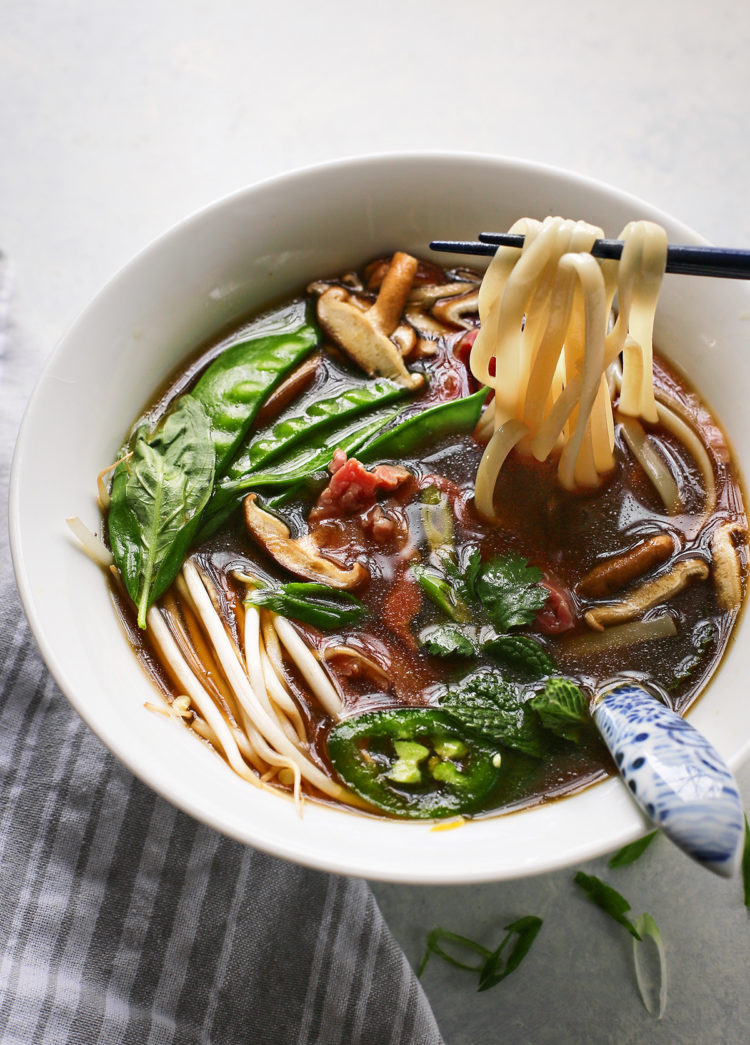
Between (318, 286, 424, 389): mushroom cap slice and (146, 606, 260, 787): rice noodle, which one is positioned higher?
(318, 286, 424, 389): mushroom cap slice

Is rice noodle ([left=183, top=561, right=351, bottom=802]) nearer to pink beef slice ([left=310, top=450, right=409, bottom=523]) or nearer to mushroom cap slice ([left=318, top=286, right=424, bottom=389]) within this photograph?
pink beef slice ([left=310, top=450, right=409, bottom=523])

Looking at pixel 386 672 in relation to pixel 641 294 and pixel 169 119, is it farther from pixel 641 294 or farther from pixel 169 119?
pixel 169 119

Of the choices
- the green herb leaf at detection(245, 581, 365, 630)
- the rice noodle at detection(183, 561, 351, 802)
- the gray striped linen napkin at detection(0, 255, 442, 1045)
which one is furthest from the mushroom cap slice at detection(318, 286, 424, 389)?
the gray striped linen napkin at detection(0, 255, 442, 1045)

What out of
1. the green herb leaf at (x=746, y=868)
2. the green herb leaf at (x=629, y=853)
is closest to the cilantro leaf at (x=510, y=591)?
the green herb leaf at (x=629, y=853)

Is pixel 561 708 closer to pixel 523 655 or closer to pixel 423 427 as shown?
pixel 523 655

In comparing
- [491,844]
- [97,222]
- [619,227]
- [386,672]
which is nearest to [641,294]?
[619,227]

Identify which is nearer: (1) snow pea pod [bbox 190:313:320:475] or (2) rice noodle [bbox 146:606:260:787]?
(2) rice noodle [bbox 146:606:260:787]

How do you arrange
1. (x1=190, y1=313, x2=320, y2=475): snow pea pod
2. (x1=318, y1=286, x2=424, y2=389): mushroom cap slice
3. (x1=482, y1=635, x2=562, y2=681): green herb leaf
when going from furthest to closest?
(x1=318, y1=286, x2=424, y2=389): mushroom cap slice < (x1=190, y1=313, x2=320, y2=475): snow pea pod < (x1=482, y1=635, x2=562, y2=681): green herb leaf
